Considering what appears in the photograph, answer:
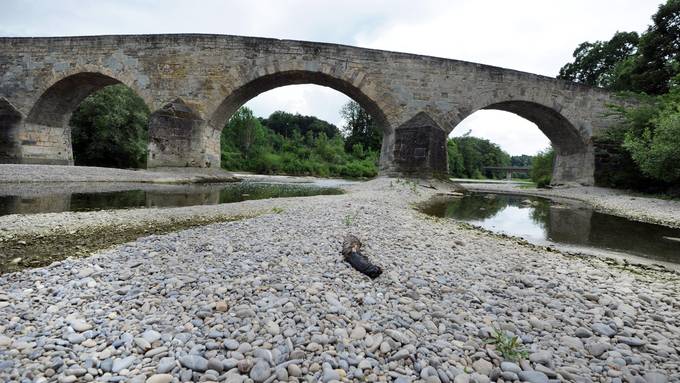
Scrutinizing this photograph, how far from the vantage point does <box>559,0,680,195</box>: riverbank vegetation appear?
10.5 m

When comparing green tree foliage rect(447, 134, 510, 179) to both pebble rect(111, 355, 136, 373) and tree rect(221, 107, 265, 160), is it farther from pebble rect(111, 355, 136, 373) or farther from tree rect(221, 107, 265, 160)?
pebble rect(111, 355, 136, 373)

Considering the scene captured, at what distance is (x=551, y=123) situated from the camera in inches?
636

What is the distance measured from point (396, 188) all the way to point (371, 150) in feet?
107

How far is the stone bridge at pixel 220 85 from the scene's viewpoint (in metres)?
13.0

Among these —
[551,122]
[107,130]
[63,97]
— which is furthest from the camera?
[107,130]

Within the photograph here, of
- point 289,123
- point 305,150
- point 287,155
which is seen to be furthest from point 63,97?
point 289,123

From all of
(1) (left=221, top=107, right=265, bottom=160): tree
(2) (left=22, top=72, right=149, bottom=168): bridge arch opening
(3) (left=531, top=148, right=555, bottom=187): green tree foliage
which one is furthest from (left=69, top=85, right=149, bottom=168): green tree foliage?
(3) (left=531, top=148, right=555, bottom=187): green tree foliage

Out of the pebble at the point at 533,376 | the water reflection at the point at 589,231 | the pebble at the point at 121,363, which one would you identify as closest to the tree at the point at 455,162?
the water reflection at the point at 589,231

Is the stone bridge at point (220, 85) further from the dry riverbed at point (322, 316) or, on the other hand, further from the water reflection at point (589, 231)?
the dry riverbed at point (322, 316)

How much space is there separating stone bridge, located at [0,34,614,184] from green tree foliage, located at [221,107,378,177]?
61.3 feet

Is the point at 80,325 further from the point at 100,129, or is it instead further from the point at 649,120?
the point at 100,129

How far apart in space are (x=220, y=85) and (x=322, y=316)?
42.8 ft

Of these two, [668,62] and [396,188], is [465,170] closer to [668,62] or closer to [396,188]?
[668,62]

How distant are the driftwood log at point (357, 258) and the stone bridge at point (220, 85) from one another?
10769 mm
